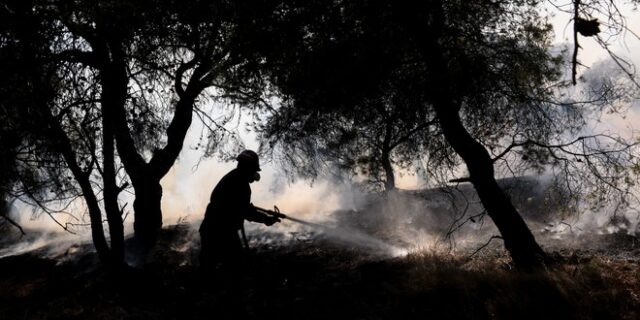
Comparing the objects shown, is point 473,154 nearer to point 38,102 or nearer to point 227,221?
point 227,221

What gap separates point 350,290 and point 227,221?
1.93m

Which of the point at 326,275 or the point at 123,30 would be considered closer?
the point at 123,30

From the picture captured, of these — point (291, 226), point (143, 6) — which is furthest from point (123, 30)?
point (291, 226)

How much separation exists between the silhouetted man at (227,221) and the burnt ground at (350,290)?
30 cm

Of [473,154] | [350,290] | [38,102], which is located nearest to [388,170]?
[473,154]

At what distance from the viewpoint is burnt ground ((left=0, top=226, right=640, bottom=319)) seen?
4.55 m

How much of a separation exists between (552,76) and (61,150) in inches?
308

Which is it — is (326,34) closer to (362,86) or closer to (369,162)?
(362,86)

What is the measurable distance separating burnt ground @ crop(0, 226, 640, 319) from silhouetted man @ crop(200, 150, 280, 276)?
298 mm

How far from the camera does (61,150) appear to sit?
6.53 meters

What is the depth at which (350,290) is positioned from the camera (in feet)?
20.1

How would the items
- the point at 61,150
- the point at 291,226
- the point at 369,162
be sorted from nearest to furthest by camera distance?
1. the point at 61,150
2. the point at 291,226
3. the point at 369,162

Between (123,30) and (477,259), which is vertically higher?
(123,30)

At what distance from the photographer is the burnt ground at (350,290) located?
179 inches
